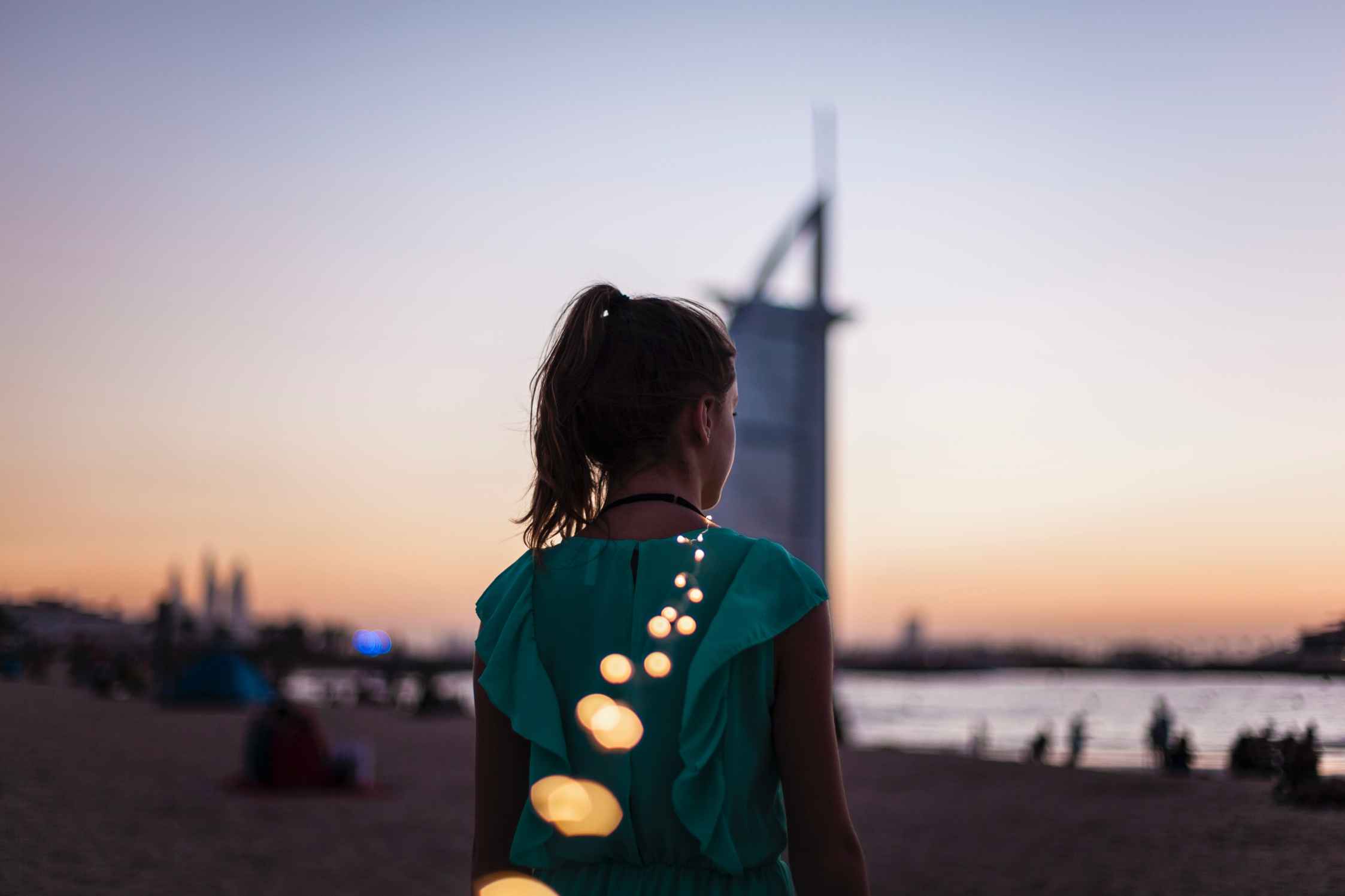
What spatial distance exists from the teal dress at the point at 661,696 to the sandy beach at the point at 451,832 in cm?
367

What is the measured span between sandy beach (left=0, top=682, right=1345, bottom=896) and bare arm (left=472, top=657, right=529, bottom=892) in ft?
12.3

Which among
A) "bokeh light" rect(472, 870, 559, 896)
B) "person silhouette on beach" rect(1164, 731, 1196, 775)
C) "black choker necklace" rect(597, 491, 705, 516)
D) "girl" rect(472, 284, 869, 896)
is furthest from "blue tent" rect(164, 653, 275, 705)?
"black choker necklace" rect(597, 491, 705, 516)

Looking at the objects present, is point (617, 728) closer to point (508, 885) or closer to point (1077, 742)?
point (508, 885)

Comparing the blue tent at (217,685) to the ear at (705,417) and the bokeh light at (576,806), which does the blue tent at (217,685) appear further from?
the ear at (705,417)

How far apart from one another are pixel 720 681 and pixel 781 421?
13841 mm

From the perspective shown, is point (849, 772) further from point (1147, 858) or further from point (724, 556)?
point (724, 556)

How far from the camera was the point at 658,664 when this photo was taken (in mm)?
1471

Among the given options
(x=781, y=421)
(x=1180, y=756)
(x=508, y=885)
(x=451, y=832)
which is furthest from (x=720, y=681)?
(x=781, y=421)

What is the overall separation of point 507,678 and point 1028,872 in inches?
366

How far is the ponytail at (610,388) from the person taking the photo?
1529mm

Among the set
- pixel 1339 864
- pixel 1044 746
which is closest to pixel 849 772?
pixel 1044 746

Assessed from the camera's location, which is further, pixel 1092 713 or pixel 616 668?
pixel 1092 713

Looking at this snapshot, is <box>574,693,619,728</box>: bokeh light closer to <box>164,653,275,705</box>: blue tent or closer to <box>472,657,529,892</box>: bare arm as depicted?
<box>472,657,529,892</box>: bare arm

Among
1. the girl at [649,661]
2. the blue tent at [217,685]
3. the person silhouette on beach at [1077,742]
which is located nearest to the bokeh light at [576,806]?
the girl at [649,661]
